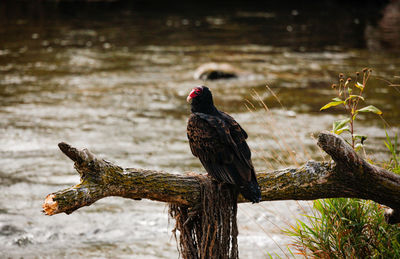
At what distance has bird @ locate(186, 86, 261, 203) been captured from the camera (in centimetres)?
394

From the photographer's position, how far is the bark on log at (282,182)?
3.60m

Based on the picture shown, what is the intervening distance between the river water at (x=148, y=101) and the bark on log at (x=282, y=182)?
3.05 ft

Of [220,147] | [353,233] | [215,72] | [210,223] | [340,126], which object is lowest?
[353,233]

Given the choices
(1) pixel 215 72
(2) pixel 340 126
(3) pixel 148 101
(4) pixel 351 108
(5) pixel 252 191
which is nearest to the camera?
(5) pixel 252 191

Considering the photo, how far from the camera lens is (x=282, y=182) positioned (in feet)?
13.3

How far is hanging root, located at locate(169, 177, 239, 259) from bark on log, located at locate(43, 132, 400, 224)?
83 mm

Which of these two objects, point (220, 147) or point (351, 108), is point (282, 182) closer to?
point (220, 147)

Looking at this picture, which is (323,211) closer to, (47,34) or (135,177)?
(135,177)

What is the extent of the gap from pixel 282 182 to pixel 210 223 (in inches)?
24.8

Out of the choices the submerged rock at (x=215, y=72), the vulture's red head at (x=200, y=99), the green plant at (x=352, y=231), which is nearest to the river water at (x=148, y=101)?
the submerged rock at (x=215, y=72)

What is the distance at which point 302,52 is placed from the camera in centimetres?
1820

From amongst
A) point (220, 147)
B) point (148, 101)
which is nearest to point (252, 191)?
point (220, 147)

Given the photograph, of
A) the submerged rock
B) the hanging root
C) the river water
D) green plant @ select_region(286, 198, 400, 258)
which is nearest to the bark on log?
the hanging root

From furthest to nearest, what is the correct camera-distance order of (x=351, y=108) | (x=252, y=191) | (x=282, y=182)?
(x=351, y=108)
(x=282, y=182)
(x=252, y=191)
